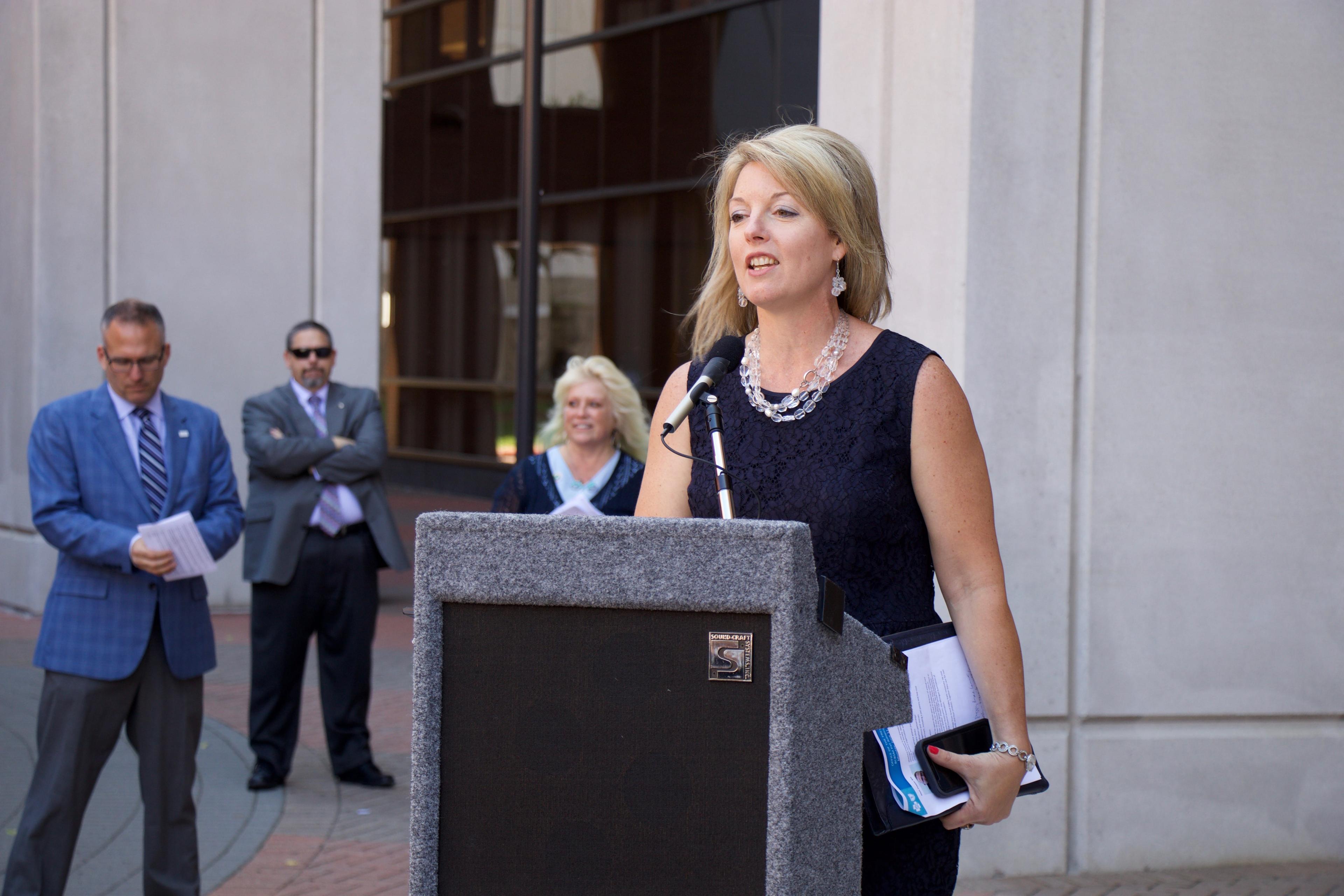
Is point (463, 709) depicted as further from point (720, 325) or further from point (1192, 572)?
point (1192, 572)

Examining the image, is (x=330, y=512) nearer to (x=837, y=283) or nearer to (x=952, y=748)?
(x=837, y=283)

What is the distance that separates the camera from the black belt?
6.92m

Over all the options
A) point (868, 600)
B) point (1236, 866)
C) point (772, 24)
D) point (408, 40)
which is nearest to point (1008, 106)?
point (1236, 866)

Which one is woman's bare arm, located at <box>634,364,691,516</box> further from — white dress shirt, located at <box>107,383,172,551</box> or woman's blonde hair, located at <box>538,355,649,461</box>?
woman's blonde hair, located at <box>538,355,649,461</box>

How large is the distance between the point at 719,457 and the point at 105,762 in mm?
3560

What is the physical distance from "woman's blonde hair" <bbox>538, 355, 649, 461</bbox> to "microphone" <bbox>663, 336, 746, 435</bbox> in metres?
3.59

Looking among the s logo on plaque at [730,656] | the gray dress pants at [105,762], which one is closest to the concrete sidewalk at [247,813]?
the gray dress pants at [105,762]

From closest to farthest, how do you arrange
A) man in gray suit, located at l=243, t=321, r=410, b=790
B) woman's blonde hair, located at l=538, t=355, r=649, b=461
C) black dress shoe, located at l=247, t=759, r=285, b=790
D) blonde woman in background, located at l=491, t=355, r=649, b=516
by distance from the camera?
blonde woman in background, located at l=491, t=355, r=649, b=516 → woman's blonde hair, located at l=538, t=355, r=649, b=461 → black dress shoe, located at l=247, t=759, r=285, b=790 → man in gray suit, located at l=243, t=321, r=410, b=790

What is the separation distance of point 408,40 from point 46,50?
1359 centimetres

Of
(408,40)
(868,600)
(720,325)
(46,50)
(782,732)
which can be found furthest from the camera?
(408,40)

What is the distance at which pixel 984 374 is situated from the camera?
17.5 feet

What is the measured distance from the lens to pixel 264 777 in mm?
6688

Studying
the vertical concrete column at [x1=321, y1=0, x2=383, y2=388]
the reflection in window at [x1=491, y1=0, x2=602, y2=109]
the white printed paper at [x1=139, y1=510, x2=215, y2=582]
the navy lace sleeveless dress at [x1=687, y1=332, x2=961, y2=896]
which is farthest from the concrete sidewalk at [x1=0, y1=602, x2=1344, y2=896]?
the reflection in window at [x1=491, y1=0, x2=602, y2=109]

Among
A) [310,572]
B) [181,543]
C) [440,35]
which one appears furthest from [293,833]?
[440,35]
